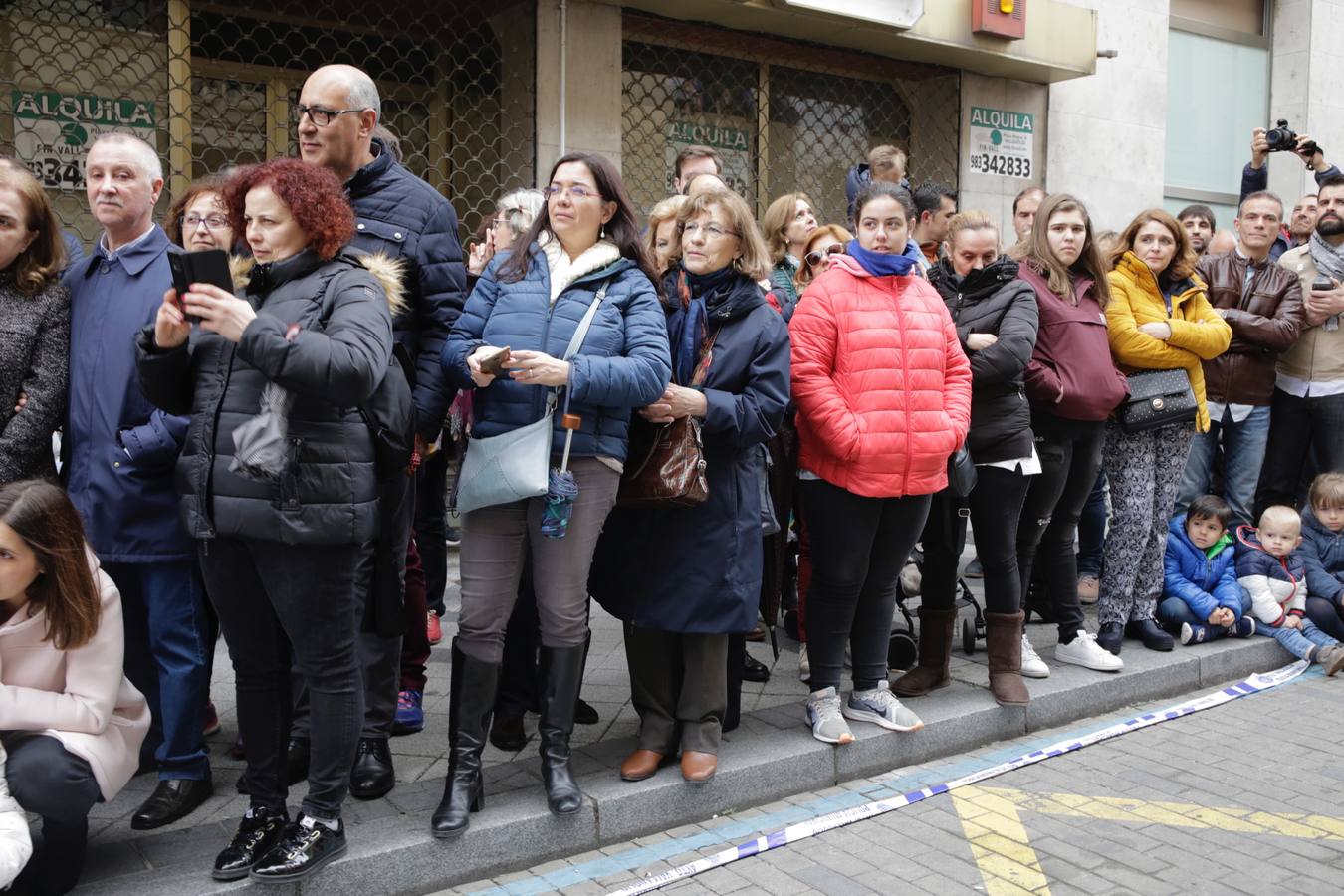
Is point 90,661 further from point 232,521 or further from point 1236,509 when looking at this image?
point 1236,509

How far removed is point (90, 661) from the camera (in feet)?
11.1

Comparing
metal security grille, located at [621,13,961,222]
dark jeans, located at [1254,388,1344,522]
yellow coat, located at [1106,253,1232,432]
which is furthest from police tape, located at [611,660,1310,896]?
metal security grille, located at [621,13,961,222]

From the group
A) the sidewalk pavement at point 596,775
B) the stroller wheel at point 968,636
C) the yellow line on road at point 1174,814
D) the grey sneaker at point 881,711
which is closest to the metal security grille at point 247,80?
the sidewalk pavement at point 596,775

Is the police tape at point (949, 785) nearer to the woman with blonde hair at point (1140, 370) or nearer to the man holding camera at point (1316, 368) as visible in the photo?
the woman with blonde hair at point (1140, 370)

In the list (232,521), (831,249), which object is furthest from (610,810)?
(831,249)

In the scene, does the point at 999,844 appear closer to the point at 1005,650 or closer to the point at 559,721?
the point at 1005,650

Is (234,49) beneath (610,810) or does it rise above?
above

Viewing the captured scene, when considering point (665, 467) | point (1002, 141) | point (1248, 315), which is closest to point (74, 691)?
point (665, 467)

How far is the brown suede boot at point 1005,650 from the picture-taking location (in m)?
5.21

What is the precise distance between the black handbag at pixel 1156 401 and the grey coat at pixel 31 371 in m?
4.49

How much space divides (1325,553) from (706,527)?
4.13 metres

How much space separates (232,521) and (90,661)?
59 centimetres

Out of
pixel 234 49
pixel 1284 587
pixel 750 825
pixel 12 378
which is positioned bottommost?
pixel 750 825

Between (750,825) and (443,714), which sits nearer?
(750,825)
